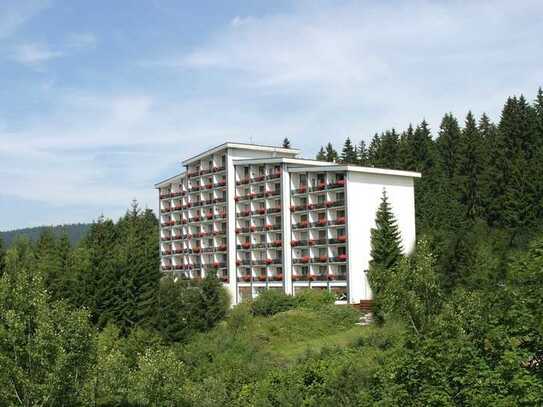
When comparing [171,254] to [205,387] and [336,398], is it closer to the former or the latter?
[205,387]

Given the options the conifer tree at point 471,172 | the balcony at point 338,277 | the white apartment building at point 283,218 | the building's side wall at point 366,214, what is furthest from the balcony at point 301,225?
the conifer tree at point 471,172

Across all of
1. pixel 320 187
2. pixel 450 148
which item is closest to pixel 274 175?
pixel 320 187

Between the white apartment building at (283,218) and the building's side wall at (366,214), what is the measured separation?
10 cm

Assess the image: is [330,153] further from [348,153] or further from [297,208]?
[297,208]

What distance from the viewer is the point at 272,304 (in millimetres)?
55781

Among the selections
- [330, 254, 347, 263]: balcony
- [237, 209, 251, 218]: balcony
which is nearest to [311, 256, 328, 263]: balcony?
[330, 254, 347, 263]: balcony

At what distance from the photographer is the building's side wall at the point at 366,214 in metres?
59.6

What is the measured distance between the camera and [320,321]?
167 ft

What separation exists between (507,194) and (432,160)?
A: 2392 cm

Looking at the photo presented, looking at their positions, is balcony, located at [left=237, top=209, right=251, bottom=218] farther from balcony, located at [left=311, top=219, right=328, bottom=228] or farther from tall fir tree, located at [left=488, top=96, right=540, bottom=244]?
tall fir tree, located at [left=488, top=96, right=540, bottom=244]

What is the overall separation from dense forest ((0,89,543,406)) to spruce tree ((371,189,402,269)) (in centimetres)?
25

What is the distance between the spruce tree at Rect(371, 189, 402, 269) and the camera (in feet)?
191

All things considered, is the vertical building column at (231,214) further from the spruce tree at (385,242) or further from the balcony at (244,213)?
the spruce tree at (385,242)

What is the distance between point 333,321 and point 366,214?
14.0 meters
